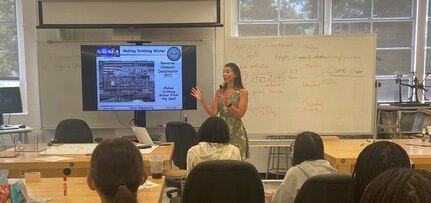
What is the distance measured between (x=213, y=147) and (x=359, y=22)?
357cm

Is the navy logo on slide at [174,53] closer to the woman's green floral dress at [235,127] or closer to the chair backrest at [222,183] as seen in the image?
the woman's green floral dress at [235,127]

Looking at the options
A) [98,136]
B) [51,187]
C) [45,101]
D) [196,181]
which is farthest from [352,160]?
[45,101]

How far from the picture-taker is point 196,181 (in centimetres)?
209

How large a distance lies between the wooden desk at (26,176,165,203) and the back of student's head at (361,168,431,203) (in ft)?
4.65

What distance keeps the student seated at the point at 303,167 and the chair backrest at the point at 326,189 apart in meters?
0.38

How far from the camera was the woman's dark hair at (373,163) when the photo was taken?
4.67 feet

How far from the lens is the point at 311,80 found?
4660 millimetres

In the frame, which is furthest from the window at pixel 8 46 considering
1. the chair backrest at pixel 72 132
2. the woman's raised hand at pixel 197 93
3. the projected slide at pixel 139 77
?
the woman's raised hand at pixel 197 93

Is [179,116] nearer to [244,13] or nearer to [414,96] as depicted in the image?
[244,13]

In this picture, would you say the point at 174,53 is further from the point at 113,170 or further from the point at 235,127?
the point at 113,170

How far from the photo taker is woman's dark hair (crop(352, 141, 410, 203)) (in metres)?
1.42

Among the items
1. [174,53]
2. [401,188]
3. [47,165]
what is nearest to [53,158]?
[47,165]

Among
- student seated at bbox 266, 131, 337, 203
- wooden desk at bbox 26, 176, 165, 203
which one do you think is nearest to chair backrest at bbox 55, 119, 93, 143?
wooden desk at bbox 26, 176, 165, 203

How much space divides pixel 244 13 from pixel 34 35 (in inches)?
110
